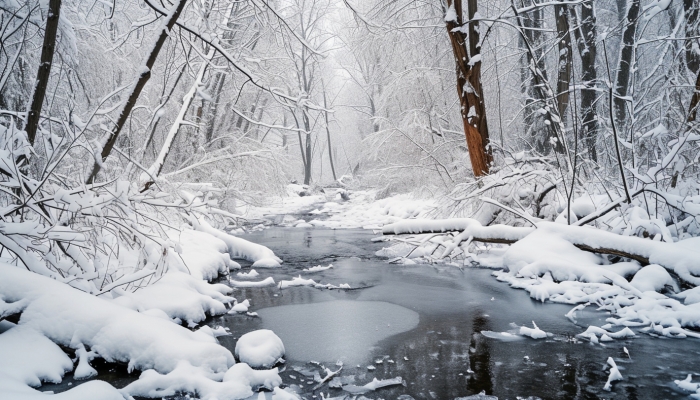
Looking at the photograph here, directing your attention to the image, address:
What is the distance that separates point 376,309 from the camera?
16.5 feet

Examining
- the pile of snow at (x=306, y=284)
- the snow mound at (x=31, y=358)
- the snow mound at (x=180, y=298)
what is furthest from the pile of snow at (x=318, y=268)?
the snow mound at (x=31, y=358)

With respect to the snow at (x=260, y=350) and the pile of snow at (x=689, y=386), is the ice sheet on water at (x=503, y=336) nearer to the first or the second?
the pile of snow at (x=689, y=386)

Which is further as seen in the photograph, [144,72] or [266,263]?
[266,263]

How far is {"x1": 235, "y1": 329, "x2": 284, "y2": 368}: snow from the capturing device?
349 centimetres

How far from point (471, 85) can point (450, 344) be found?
17.5ft

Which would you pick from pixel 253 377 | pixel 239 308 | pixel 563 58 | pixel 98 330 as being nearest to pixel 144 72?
pixel 98 330

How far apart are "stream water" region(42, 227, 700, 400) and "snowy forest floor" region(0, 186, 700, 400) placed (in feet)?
0.42

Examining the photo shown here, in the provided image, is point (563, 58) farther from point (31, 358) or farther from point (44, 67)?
point (31, 358)

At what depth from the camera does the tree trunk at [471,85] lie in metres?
7.86

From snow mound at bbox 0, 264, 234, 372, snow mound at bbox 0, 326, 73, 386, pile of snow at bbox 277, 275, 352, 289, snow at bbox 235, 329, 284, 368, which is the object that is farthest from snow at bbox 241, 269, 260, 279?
snow mound at bbox 0, 326, 73, 386

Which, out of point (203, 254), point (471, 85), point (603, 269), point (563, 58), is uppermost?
point (563, 58)

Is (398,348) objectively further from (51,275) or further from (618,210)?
(618,210)

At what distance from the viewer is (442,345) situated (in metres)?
3.91

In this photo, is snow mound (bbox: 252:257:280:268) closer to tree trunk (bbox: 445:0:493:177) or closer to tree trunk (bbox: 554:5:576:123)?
tree trunk (bbox: 445:0:493:177)
